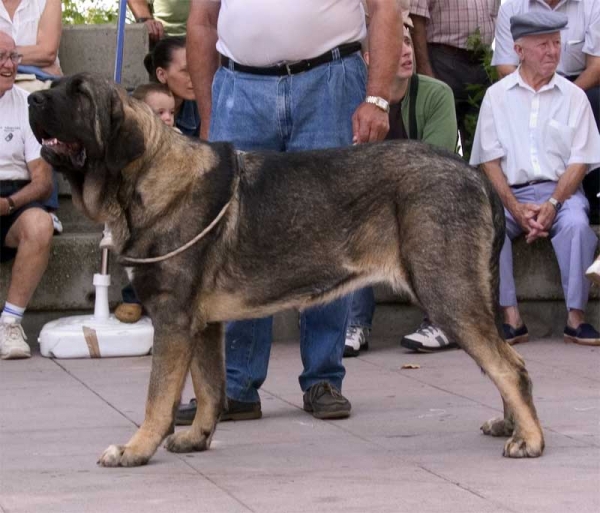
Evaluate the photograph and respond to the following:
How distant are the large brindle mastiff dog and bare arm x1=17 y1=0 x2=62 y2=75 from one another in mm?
3931

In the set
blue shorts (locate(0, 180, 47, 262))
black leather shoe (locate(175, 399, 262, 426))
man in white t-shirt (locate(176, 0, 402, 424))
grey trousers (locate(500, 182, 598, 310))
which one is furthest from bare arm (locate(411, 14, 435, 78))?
black leather shoe (locate(175, 399, 262, 426))

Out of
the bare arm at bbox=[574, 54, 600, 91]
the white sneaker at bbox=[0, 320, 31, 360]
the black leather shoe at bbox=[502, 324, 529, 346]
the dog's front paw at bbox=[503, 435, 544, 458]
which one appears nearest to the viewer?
the dog's front paw at bbox=[503, 435, 544, 458]

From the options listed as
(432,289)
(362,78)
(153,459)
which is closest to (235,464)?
(153,459)

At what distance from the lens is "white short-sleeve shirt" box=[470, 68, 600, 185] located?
895cm

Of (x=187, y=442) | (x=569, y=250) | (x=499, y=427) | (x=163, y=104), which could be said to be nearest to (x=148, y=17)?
(x=163, y=104)

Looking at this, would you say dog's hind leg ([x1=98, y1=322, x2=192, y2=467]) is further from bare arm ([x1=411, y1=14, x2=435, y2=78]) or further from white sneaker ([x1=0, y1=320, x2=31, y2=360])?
bare arm ([x1=411, y1=14, x2=435, y2=78])

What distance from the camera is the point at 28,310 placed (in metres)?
9.02

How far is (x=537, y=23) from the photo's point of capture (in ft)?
29.2

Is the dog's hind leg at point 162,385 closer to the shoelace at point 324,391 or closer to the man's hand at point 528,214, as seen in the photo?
the shoelace at point 324,391

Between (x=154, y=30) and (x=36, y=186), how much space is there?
2.05 meters

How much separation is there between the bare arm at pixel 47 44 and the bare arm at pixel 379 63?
143 inches

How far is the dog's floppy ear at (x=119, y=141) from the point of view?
18.0 feet

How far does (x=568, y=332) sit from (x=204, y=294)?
390 centimetres

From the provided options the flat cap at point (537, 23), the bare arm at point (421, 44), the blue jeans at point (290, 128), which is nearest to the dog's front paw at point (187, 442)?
the blue jeans at point (290, 128)
